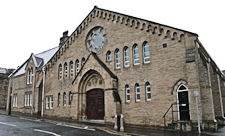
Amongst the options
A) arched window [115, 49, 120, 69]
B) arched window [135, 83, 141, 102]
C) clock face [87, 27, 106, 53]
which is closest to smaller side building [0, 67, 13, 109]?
clock face [87, 27, 106, 53]

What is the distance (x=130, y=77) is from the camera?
62.6ft

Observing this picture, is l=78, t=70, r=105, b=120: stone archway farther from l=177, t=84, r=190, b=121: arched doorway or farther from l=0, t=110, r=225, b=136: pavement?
l=177, t=84, r=190, b=121: arched doorway

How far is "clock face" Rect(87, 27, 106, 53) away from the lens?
73.7 feet

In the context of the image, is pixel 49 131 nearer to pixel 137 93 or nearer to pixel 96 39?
pixel 137 93

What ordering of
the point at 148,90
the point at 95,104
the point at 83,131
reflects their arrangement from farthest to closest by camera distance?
1. the point at 95,104
2. the point at 148,90
3. the point at 83,131

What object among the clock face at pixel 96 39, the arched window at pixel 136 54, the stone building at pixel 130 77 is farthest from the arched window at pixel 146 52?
the clock face at pixel 96 39

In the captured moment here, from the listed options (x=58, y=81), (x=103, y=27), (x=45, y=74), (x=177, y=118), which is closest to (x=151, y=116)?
(x=177, y=118)

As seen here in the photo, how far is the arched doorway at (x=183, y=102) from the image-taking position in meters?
15.4

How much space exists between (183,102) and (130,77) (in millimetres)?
5364

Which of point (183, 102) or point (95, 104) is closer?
point (183, 102)

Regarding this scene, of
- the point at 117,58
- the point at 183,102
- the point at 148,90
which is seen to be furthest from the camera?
the point at 117,58

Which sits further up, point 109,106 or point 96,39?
point 96,39

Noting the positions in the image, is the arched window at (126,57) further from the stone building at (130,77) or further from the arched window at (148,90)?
the arched window at (148,90)

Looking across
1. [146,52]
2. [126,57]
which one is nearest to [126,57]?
[126,57]
